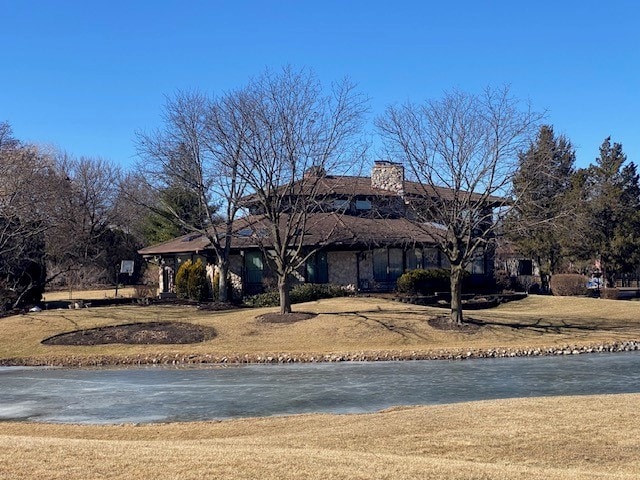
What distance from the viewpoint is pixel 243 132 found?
33.2 metres

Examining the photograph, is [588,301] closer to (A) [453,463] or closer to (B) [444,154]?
(B) [444,154]

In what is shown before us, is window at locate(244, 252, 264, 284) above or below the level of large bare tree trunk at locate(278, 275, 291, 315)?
above

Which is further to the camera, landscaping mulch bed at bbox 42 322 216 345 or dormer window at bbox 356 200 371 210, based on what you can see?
dormer window at bbox 356 200 371 210

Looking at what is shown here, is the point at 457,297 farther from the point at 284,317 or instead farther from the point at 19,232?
the point at 19,232

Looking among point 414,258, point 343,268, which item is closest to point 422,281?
point 414,258

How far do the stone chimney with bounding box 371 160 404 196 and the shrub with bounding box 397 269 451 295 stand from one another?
4594mm

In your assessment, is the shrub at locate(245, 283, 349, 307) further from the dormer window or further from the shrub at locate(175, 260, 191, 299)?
the dormer window

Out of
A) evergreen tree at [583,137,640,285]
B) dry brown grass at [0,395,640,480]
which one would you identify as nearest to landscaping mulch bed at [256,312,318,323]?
dry brown grass at [0,395,640,480]

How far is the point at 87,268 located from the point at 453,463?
57.9 meters

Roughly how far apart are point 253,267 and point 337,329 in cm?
1382

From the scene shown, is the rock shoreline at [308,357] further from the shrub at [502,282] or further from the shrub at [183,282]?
the shrub at [502,282]

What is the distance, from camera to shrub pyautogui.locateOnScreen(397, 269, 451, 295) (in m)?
40.3

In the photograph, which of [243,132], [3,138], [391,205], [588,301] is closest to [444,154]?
[391,205]

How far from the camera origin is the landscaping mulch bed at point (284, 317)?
31.7 meters
